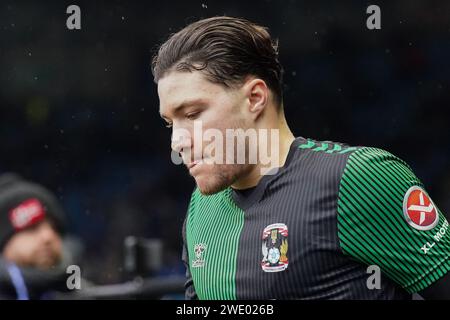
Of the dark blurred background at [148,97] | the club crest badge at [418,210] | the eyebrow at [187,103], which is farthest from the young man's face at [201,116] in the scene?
the dark blurred background at [148,97]

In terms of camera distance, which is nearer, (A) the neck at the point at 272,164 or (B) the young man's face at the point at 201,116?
(B) the young man's face at the point at 201,116

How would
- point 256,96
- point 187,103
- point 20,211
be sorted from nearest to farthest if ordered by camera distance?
point 187,103, point 256,96, point 20,211

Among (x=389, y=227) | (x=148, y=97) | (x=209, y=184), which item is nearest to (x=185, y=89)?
(x=209, y=184)

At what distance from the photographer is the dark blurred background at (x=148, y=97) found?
6.98 metres

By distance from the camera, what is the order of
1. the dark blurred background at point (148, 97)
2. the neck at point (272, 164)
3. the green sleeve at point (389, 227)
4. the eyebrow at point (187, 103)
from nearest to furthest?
the green sleeve at point (389, 227) → the eyebrow at point (187, 103) → the neck at point (272, 164) → the dark blurred background at point (148, 97)

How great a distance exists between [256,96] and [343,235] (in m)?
0.47

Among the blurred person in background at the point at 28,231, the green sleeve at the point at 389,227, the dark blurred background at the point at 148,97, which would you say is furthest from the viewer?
the dark blurred background at the point at 148,97

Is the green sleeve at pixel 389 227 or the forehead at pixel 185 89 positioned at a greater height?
the forehead at pixel 185 89

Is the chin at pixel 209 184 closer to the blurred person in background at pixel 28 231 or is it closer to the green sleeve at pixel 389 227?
the green sleeve at pixel 389 227

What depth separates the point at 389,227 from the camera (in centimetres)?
200

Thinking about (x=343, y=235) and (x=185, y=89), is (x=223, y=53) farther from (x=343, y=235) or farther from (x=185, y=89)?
(x=343, y=235)

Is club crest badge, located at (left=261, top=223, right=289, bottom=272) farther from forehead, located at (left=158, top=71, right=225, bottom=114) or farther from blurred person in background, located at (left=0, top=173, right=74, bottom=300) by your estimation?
blurred person in background, located at (left=0, top=173, right=74, bottom=300)

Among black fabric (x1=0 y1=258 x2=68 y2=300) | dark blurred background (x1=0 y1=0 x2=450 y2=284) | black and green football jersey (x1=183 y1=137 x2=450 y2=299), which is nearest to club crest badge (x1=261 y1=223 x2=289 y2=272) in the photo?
black and green football jersey (x1=183 y1=137 x2=450 y2=299)
